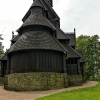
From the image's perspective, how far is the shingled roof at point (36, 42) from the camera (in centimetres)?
1803

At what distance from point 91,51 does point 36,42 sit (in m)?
30.0

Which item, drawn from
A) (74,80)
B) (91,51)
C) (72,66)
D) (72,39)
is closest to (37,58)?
(74,80)

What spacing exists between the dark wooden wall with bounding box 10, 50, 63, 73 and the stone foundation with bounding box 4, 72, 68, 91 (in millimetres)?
700

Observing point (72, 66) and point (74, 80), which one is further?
point (72, 66)

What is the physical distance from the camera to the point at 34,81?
17.1 m

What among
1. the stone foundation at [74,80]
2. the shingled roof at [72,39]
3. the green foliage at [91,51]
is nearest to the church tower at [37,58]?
the stone foundation at [74,80]

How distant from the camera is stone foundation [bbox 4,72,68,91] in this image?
17031 mm

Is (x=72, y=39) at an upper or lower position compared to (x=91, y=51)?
upper

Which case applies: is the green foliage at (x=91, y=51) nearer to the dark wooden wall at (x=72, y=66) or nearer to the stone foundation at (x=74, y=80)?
the dark wooden wall at (x=72, y=66)

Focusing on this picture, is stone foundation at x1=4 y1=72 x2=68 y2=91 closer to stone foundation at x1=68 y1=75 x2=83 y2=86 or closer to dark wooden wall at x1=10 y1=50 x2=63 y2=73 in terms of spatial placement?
dark wooden wall at x1=10 y1=50 x2=63 y2=73

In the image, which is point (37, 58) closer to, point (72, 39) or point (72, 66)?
point (72, 66)

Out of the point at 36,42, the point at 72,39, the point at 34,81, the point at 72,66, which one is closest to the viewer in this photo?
the point at 34,81

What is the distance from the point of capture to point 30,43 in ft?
59.9

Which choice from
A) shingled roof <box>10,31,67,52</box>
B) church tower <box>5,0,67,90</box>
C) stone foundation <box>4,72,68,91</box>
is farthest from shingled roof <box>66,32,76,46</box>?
stone foundation <box>4,72,68,91</box>
